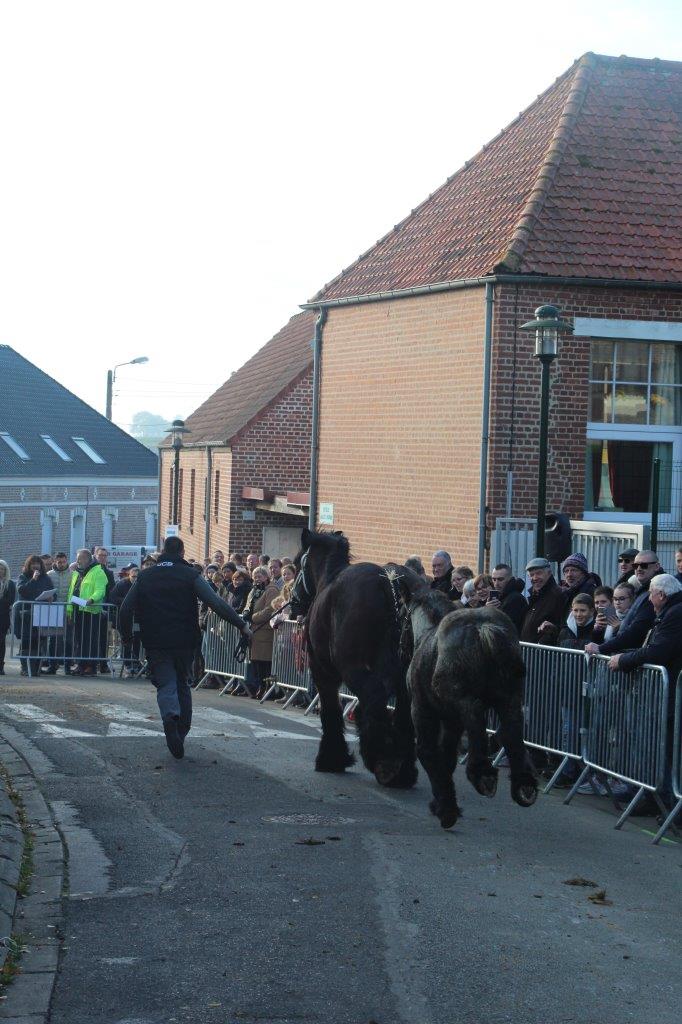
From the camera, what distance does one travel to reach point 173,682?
1147 cm

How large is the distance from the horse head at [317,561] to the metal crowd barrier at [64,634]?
1038 cm

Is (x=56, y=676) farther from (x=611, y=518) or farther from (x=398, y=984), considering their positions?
(x=398, y=984)

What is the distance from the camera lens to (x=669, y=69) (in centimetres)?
2230

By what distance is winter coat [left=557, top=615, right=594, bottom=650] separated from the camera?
36.7 ft

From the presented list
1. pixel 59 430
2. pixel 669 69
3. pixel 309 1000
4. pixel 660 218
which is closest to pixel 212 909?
pixel 309 1000

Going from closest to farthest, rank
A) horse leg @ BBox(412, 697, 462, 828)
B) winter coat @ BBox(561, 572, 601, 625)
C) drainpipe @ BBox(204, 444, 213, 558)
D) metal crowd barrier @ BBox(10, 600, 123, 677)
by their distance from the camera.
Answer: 1. horse leg @ BBox(412, 697, 462, 828)
2. winter coat @ BBox(561, 572, 601, 625)
3. metal crowd barrier @ BBox(10, 600, 123, 677)
4. drainpipe @ BBox(204, 444, 213, 558)

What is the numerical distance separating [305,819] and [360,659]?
4.83 feet

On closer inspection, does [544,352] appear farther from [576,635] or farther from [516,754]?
[516,754]

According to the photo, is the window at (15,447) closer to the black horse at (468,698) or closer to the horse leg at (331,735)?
the horse leg at (331,735)

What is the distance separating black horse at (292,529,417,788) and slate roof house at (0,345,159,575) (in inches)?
1697

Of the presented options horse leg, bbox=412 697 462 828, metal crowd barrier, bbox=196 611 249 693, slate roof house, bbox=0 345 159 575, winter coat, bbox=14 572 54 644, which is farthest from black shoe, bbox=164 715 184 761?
slate roof house, bbox=0 345 159 575

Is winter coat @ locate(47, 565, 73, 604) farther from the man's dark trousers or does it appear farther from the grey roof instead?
the grey roof

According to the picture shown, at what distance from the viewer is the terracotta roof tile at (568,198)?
1859 cm

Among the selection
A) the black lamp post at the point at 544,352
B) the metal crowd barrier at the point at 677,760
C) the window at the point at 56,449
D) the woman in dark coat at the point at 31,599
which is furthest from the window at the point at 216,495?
the metal crowd barrier at the point at 677,760
